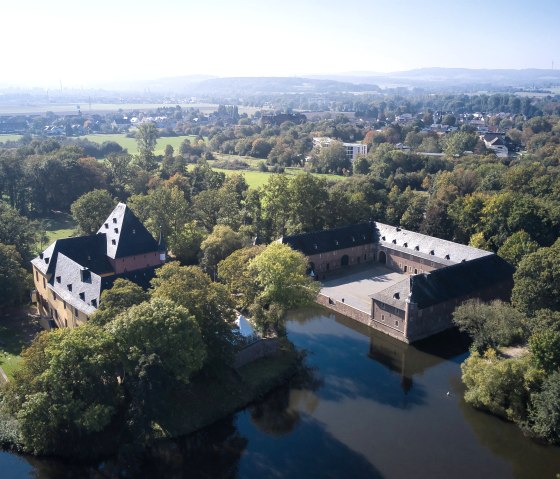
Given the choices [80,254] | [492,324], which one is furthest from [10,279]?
[492,324]

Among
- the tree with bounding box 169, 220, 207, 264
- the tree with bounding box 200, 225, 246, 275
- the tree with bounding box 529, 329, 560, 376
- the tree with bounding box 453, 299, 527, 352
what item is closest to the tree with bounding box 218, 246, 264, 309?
the tree with bounding box 200, 225, 246, 275

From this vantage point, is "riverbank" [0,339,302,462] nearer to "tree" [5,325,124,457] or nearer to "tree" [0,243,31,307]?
"tree" [5,325,124,457]

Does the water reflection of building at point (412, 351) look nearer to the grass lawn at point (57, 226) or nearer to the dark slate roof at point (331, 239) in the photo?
the dark slate roof at point (331, 239)

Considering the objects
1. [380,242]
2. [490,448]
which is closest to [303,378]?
[490,448]

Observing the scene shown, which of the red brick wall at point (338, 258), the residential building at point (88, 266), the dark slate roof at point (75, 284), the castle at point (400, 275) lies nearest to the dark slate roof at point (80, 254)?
the residential building at point (88, 266)

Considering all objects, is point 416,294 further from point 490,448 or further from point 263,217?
point 263,217
